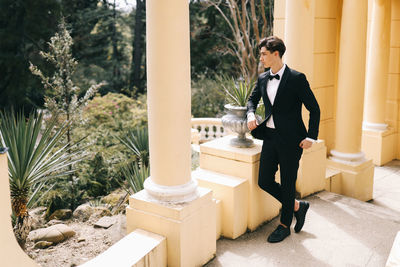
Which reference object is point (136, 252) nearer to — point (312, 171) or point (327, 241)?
point (327, 241)

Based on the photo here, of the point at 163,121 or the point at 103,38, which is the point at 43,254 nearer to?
the point at 163,121

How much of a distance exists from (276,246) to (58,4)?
14673 millimetres

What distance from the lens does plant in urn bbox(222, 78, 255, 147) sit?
15.0 feet

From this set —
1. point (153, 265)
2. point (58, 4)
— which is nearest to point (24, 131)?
point (153, 265)

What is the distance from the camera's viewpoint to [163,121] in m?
3.60

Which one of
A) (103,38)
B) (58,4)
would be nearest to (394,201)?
(58,4)

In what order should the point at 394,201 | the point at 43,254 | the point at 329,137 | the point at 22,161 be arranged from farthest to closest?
the point at 329,137 < the point at 394,201 < the point at 43,254 < the point at 22,161

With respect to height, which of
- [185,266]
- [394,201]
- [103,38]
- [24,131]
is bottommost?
[394,201]

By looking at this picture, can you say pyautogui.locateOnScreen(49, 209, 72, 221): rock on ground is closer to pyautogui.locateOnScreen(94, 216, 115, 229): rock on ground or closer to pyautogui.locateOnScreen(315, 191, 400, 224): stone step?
pyautogui.locateOnScreen(94, 216, 115, 229): rock on ground

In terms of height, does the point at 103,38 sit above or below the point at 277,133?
above

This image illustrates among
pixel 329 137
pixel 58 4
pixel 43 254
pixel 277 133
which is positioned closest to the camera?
pixel 277 133

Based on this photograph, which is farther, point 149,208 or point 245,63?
point 245,63

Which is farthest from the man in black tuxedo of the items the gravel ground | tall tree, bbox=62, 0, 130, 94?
tall tree, bbox=62, 0, 130, 94

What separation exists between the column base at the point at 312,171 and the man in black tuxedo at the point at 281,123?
123 cm
